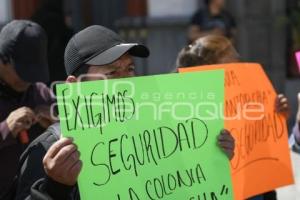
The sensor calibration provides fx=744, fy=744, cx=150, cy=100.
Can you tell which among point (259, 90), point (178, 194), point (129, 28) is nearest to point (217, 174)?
point (178, 194)

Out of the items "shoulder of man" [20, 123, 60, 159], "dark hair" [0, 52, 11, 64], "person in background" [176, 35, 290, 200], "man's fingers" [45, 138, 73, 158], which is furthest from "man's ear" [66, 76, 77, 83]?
"person in background" [176, 35, 290, 200]

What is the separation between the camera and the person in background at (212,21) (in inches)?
313

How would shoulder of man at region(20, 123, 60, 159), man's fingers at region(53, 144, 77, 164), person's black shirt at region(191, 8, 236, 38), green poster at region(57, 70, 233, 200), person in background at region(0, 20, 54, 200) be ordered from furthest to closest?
person's black shirt at region(191, 8, 236, 38) < person in background at region(0, 20, 54, 200) < shoulder of man at region(20, 123, 60, 159) < green poster at region(57, 70, 233, 200) < man's fingers at region(53, 144, 77, 164)

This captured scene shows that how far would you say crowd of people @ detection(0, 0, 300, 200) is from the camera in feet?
6.86

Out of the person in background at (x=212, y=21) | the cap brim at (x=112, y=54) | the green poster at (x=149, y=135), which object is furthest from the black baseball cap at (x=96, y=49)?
the person in background at (x=212, y=21)

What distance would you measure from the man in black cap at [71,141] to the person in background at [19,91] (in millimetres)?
707

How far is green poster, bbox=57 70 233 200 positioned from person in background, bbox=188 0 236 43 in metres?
5.53

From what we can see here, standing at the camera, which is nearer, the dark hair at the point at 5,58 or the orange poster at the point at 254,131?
the orange poster at the point at 254,131

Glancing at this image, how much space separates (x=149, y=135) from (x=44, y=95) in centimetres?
123

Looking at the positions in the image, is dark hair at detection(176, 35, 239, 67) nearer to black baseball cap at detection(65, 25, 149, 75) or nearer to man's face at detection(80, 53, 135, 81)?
black baseball cap at detection(65, 25, 149, 75)

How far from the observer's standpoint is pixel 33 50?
125 inches

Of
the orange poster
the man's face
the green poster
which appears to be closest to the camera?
the green poster

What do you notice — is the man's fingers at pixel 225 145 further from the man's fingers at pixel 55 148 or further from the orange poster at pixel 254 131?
the man's fingers at pixel 55 148

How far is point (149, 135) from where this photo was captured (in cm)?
229
